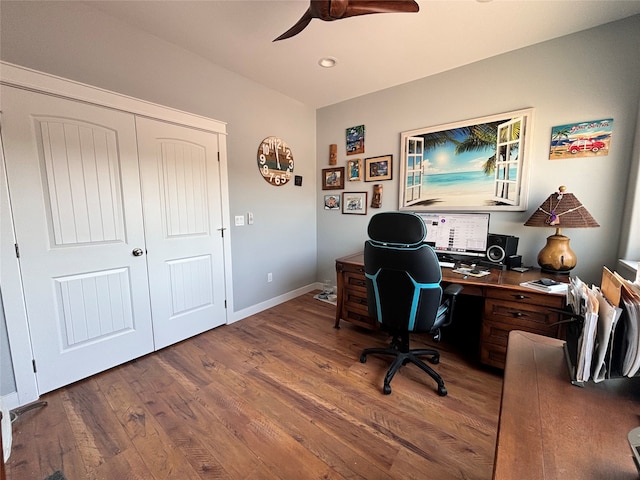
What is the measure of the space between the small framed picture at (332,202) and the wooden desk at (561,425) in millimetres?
2877


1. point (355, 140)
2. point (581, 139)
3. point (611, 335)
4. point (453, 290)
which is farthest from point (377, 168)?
point (611, 335)

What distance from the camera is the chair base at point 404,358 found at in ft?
5.84

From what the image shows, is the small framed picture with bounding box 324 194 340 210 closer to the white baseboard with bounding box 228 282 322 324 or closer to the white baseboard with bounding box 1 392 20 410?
the white baseboard with bounding box 228 282 322 324

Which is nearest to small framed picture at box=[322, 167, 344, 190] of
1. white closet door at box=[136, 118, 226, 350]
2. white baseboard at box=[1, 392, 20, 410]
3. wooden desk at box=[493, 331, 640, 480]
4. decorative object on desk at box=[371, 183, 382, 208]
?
decorative object on desk at box=[371, 183, 382, 208]

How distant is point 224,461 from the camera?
4.35ft

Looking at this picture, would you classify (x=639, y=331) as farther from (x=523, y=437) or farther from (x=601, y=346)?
(x=523, y=437)

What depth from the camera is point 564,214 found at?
1924 millimetres

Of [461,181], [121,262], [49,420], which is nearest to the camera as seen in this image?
[49,420]

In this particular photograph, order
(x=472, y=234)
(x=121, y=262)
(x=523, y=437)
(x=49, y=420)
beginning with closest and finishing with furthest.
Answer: (x=523, y=437), (x=49, y=420), (x=121, y=262), (x=472, y=234)

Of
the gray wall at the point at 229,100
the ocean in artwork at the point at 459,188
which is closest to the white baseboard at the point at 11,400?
the gray wall at the point at 229,100

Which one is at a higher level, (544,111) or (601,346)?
(544,111)

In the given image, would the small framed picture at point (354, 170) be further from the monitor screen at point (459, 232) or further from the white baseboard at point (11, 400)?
the white baseboard at point (11, 400)

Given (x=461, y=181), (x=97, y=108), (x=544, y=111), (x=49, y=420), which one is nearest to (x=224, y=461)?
(x=49, y=420)

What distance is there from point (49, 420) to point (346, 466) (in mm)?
1785
